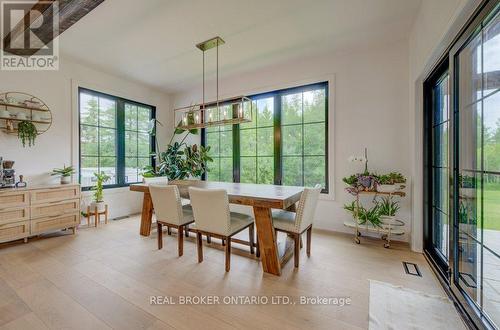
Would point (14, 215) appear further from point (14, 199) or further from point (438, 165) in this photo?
point (438, 165)

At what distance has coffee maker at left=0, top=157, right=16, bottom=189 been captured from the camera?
9.29ft

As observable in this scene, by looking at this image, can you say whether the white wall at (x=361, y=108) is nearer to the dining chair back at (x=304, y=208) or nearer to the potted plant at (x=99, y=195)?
the dining chair back at (x=304, y=208)

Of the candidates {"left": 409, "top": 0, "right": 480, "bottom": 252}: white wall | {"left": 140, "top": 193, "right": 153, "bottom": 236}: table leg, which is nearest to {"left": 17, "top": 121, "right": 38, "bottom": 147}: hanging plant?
{"left": 140, "top": 193, "right": 153, "bottom": 236}: table leg

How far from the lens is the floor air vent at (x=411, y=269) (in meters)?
2.15

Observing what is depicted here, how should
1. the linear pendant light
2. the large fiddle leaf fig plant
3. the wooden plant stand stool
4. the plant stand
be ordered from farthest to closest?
the large fiddle leaf fig plant < the wooden plant stand stool < the plant stand < the linear pendant light

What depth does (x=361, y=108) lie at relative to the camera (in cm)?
321

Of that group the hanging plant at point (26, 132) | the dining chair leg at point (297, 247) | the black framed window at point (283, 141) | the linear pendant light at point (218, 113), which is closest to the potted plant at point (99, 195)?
the hanging plant at point (26, 132)

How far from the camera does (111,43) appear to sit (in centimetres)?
305

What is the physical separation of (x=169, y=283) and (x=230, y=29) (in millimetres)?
2940

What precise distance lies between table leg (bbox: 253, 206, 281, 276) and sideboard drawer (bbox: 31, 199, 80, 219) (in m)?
3.02

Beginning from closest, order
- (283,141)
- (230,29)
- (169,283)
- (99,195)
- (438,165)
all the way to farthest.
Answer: (169,283) → (438,165) → (230,29) → (99,195) → (283,141)

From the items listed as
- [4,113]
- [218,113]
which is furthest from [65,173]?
[218,113]

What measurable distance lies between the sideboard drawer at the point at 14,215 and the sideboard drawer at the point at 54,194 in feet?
0.47

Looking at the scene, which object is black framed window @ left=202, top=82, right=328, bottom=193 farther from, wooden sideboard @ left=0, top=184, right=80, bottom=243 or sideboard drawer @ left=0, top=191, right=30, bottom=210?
sideboard drawer @ left=0, top=191, right=30, bottom=210
